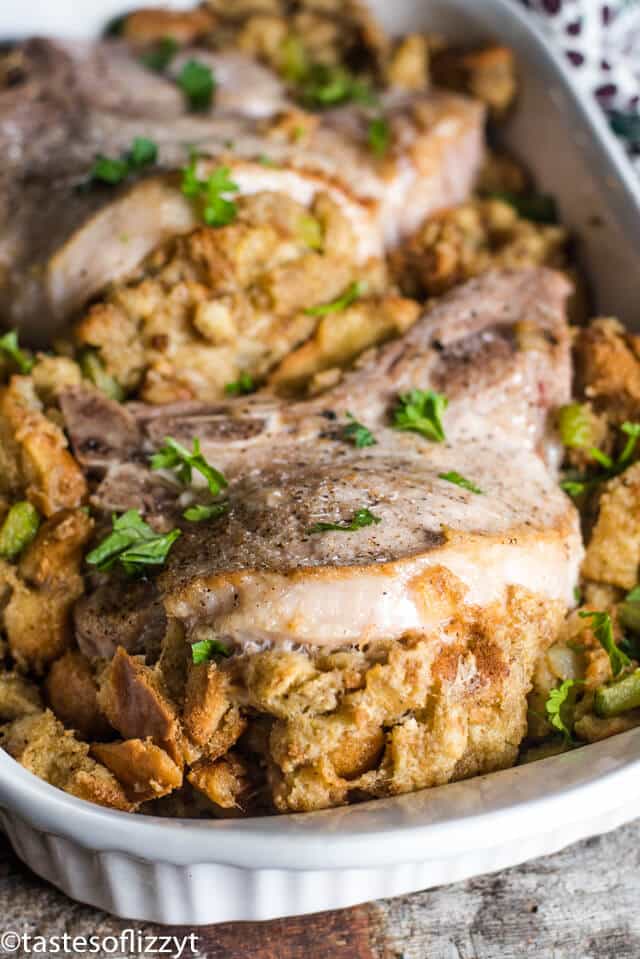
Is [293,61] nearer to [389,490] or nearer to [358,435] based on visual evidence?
[358,435]

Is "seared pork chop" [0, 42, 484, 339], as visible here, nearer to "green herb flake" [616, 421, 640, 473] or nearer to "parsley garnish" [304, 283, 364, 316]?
"parsley garnish" [304, 283, 364, 316]

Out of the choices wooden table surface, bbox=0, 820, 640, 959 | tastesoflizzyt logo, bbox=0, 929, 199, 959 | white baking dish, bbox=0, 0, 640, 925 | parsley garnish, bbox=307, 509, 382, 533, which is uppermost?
parsley garnish, bbox=307, 509, 382, 533

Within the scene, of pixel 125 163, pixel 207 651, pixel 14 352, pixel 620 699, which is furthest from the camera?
pixel 125 163

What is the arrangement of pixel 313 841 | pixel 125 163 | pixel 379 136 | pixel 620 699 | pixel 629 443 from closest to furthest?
pixel 313 841
pixel 620 699
pixel 629 443
pixel 125 163
pixel 379 136

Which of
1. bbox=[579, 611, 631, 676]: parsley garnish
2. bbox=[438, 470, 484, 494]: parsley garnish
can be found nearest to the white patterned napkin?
bbox=[438, 470, 484, 494]: parsley garnish

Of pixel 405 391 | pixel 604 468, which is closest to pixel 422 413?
pixel 405 391

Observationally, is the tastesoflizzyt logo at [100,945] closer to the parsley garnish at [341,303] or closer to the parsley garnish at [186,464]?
the parsley garnish at [186,464]
